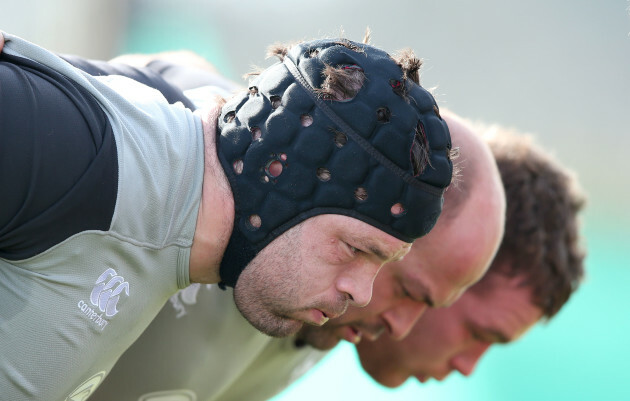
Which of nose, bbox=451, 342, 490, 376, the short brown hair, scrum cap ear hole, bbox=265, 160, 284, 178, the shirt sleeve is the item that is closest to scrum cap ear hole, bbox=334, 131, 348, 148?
scrum cap ear hole, bbox=265, 160, 284, 178

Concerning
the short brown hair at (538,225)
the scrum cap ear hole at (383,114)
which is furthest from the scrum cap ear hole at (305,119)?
the short brown hair at (538,225)

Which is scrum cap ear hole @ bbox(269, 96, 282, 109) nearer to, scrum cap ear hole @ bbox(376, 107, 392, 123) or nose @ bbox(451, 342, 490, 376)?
scrum cap ear hole @ bbox(376, 107, 392, 123)

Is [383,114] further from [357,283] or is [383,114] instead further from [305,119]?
[357,283]

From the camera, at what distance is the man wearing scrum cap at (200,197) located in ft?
3.36

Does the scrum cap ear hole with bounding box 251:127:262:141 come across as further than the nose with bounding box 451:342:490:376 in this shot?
No

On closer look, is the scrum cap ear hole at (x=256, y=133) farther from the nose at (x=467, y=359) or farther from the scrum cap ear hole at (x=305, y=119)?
the nose at (x=467, y=359)

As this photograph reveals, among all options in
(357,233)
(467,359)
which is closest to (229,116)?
(357,233)

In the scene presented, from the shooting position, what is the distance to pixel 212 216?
1229 millimetres

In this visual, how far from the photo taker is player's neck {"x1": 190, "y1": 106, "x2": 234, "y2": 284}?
4.02ft

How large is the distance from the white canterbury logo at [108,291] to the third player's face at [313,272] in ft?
0.76

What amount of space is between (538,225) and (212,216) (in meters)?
1.19

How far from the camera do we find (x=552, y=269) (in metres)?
2.14

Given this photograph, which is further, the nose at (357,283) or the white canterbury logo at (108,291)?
the nose at (357,283)

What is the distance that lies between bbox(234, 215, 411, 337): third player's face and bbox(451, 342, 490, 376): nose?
3.12 ft
